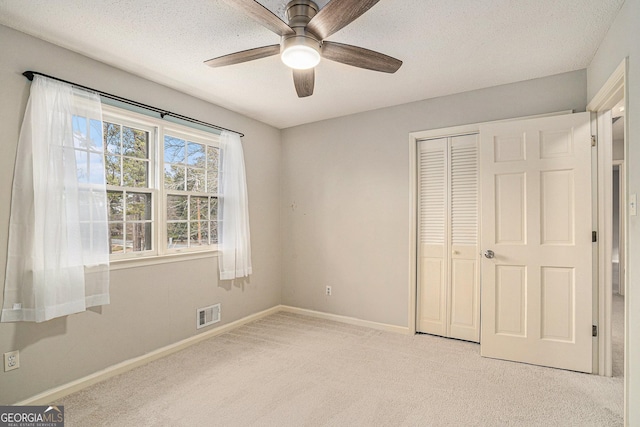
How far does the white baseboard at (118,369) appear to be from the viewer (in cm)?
224

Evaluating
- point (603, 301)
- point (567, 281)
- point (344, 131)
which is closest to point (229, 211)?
point (344, 131)

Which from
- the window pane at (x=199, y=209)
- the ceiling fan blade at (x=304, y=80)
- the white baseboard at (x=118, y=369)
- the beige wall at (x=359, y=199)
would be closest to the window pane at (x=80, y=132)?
the window pane at (x=199, y=209)

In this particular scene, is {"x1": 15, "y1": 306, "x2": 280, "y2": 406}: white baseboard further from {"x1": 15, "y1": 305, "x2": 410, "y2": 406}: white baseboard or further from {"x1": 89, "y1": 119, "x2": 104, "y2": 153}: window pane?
{"x1": 89, "y1": 119, "x2": 104, "y2": 153}: window pane

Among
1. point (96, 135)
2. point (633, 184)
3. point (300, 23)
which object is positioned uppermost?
point (300, 23)

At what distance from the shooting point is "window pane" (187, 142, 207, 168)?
341cm

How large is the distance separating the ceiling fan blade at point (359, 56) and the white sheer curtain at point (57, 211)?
72.4 inches

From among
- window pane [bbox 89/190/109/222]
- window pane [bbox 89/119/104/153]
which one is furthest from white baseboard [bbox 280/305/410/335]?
window pane [bbox 89/119/104/153]

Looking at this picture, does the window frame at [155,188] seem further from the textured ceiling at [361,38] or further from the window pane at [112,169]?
the textured ceiling at [361,38]

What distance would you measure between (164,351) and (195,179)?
169 cm

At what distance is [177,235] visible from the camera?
129 inches

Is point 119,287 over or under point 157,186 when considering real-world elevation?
under

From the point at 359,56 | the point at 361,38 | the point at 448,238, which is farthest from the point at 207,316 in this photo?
the point at 361,38

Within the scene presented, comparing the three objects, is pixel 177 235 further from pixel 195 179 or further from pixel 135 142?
pixel 135 142

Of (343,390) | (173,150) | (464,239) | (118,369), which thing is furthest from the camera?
(464,239)
